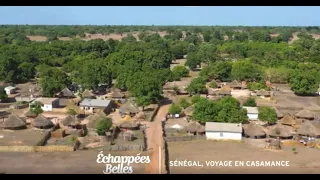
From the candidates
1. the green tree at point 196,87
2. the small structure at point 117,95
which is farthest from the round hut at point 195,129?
the green tree at point 196,87

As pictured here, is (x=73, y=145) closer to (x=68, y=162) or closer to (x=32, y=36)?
(x=68, y=162)

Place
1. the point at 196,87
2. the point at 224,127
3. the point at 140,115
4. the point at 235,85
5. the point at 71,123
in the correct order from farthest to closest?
the point at 235,85
the point at 196,87
the point at 140,115
the point at 71,123
the point at 224,127

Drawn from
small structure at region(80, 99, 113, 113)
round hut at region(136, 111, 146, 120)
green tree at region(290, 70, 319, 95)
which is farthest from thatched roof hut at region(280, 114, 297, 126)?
small structure at region(80, 99, 113, 113)

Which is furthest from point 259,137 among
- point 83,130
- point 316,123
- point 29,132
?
point 29,132

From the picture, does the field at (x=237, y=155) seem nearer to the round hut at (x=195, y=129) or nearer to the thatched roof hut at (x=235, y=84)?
the round hut at (x=195, y=129)

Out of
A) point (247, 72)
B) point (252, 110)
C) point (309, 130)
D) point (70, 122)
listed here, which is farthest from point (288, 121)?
point (247, 72)

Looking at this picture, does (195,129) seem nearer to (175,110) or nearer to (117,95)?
(175,110)
